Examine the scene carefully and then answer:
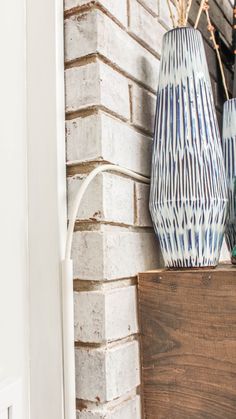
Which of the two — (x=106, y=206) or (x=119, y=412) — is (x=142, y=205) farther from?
(x=119, y=412)

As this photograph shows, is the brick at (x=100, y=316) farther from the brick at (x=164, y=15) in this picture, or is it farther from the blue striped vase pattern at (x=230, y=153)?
the brick at (x=164, y=15)

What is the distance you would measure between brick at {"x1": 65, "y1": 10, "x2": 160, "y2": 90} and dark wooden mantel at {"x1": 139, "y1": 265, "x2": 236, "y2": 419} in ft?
1.39

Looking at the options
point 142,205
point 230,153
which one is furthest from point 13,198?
point 230,153

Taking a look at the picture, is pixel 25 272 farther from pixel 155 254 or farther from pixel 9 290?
pixel 155 254

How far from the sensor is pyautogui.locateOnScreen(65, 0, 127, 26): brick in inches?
33.5

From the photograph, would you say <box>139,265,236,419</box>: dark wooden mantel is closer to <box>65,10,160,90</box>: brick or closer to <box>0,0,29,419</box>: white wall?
<box>0,0,29,419</box>: white wall

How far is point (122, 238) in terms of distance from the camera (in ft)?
2.75

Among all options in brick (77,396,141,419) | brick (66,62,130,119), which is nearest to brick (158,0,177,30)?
brick (66,62,130,119)

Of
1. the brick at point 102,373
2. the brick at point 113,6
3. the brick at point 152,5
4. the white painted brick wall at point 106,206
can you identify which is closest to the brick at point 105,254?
the white painted brick wall at point 106,206

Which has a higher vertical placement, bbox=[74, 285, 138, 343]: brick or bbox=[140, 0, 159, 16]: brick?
bbox=[140, 0, 159, 16]: brick

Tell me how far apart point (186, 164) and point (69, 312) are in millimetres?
349

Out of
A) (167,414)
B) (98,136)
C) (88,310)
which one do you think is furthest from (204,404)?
(98,136)

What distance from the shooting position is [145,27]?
3.28ft

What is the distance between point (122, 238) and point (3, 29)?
1.40ft
